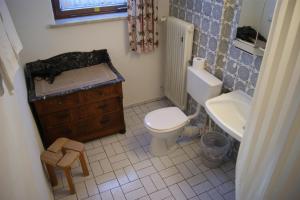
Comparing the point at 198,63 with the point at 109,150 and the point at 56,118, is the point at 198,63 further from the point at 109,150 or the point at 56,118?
the point at 56,118

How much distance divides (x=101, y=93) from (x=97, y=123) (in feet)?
1.14

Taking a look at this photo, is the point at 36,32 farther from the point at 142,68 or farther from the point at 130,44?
the point at 142,68

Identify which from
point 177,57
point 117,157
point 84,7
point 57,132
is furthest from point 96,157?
point 84,7

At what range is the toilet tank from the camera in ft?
7.20

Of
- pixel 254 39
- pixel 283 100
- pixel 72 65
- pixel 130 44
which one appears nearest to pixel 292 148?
pixel 283 100

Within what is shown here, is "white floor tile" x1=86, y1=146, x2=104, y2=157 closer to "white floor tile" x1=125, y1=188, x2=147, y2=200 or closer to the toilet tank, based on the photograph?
"white floor tile" x1=125, y1=188, x2=147, y2=200

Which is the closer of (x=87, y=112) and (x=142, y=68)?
(x=87, y=112)

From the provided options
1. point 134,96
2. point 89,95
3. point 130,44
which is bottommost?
point 134,96

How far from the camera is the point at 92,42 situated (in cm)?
261

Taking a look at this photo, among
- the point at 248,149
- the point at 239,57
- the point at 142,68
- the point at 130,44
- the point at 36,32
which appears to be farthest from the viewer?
the point at 142,68

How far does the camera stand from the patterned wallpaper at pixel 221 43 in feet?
6.40

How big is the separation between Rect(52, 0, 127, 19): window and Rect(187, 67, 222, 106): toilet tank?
1.00 m

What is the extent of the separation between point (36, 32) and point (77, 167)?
51.1 inches

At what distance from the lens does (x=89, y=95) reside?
2.37 m
